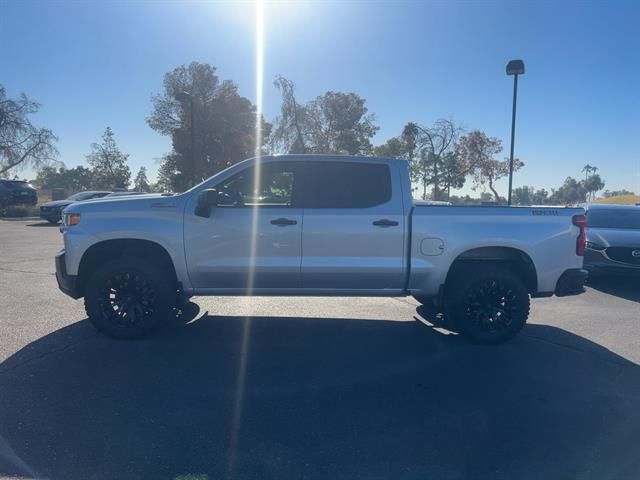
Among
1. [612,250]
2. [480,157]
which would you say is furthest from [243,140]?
[612,250]

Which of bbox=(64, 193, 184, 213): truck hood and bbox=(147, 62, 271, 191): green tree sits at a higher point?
bbox=(147, 62, 271, 191): green tree

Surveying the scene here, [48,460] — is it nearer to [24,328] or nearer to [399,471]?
[399,471]

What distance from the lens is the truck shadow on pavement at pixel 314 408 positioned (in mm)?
3510

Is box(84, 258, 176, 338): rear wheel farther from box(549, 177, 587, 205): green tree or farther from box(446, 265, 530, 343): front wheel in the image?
box(549, 177, 587, 205): green tree

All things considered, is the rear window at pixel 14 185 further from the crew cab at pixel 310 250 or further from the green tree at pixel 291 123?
the crew cab at pixel 310 250

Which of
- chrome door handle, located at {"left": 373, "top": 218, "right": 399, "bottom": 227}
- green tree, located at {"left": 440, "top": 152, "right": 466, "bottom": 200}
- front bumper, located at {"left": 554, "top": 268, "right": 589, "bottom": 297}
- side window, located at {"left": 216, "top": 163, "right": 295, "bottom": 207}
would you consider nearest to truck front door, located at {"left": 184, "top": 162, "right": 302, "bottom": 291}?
side window, located at {"left": 216, "top": 163, "right": 295, "bottom": 207}

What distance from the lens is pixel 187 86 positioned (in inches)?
1410

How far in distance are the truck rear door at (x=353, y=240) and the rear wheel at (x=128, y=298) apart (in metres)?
1.68

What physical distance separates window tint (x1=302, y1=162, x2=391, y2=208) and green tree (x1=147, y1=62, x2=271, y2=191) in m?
30.3

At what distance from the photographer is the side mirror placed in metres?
5.80

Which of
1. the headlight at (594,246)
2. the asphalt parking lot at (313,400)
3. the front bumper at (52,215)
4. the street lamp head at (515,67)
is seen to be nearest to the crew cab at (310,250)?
the asphalt parking lot at (313,400)

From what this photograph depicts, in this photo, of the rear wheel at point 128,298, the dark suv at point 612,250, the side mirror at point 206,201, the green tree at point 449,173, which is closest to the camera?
the side mirror at point 206,201

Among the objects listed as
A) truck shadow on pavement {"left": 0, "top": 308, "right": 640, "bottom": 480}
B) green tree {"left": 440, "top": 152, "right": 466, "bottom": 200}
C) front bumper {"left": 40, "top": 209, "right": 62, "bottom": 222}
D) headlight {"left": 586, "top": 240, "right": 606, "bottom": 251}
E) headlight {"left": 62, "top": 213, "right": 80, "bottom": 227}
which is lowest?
truck shadow on pavement {"left": 0, "top": 308, "right": 640, "bottom": 480}

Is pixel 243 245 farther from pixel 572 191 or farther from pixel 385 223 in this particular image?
pixel 572 191
